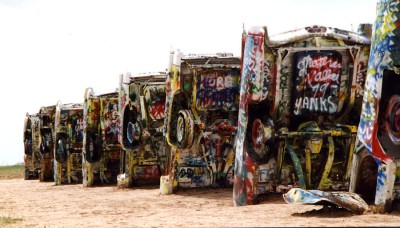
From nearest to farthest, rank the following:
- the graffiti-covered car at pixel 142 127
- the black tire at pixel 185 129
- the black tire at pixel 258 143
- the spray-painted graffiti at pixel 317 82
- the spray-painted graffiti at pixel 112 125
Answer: the spray-painted graffiti at pixel 317 82 < the black tire at pixel 258 143 < the black tire at pixel 185 129 < the graffiti-covered car at pixel 142 127 < the spray-painted graffiti at pixel 112 125

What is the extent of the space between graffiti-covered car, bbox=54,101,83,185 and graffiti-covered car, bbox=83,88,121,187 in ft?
10.2

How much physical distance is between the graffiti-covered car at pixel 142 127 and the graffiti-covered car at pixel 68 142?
658 cm

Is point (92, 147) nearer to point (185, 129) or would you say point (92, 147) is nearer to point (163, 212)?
point (185, 129)

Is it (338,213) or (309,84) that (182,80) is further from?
(338,213)

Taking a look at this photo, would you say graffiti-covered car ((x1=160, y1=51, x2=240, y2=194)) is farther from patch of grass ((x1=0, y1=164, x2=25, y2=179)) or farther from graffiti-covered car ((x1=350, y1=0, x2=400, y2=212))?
patch of grass ((x1=0, y1=164, x2=25, y2=179))

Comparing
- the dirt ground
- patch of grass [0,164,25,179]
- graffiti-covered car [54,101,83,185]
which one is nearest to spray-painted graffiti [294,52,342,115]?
the dirt ground

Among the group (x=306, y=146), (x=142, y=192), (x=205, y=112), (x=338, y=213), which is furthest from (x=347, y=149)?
(x=142, y=192)

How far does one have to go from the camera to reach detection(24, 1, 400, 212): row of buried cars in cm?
961

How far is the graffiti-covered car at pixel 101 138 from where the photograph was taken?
910 inches

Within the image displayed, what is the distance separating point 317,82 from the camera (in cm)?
1203

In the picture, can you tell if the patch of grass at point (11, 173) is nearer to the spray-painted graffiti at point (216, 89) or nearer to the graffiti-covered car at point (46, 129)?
the graffiti-covered car at point (46, 129)

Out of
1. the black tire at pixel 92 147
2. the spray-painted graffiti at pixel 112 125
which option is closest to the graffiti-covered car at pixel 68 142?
the black tire at pixel 92 147

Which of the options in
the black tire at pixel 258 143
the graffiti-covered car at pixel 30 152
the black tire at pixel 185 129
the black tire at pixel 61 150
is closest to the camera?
the black tire at pixel 258 143

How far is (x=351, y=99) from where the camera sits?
12.1m
